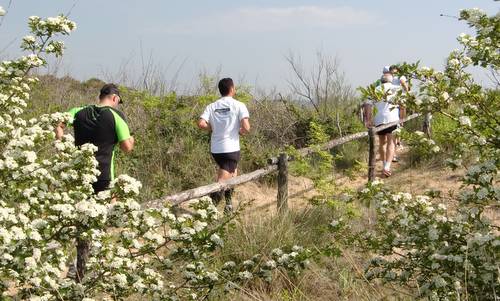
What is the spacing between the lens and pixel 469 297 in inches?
117

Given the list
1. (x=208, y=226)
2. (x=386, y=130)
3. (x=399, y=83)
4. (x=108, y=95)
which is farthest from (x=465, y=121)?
(x=399, y=83)

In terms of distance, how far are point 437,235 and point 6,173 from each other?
2.24m

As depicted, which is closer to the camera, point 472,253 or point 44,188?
point 44,188

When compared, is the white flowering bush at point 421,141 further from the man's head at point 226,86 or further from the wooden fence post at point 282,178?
the wooden fence post at point 282,178

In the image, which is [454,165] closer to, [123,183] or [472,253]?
[472,253]

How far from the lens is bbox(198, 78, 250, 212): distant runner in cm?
619

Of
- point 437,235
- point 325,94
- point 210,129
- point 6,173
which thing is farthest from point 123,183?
point 325,94

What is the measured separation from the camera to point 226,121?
6.19 meters

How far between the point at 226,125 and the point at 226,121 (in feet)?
0.16

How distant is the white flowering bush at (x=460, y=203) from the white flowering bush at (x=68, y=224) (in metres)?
0.66

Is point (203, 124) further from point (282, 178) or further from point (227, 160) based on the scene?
point (282, 178)

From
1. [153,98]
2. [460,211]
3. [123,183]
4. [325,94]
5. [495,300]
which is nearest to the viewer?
[123,183]

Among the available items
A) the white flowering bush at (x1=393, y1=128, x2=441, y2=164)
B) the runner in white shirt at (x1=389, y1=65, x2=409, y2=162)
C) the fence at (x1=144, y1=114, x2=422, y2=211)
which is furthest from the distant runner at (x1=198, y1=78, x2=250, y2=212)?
the white flowering bush at (x1=393, y1=128, x2=441, y2=164)

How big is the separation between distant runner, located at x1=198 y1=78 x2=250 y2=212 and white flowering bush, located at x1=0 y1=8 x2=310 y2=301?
312 cm
